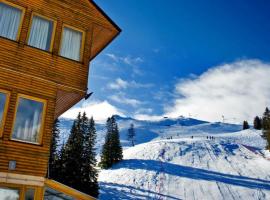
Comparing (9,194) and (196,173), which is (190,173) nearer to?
(196,173)

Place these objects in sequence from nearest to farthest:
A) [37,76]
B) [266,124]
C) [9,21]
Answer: [37,76]
[9,21]
[266,124]

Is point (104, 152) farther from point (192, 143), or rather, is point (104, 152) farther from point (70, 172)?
point (70, 172)

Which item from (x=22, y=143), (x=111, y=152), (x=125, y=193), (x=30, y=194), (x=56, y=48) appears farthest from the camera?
(x=111, y=152)

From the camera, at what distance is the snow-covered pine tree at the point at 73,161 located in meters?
48.4

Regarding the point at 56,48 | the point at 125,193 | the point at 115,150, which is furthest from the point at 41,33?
the point at 115,150

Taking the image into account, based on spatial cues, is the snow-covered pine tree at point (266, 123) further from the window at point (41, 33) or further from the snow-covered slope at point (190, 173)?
the window at point (41, 33)

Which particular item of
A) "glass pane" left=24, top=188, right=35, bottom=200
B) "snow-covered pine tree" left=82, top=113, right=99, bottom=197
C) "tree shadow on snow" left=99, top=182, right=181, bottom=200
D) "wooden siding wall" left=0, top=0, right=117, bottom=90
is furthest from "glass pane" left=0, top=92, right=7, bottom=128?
"snow-covered pine tree" left=82, top=113, right=99, bottom=197

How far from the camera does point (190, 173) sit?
61281mm

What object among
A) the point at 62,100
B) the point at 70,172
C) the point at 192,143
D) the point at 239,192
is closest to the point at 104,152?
the point at 192,143

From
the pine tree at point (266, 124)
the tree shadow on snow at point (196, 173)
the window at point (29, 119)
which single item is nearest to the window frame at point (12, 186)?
the window at point (29, 119)

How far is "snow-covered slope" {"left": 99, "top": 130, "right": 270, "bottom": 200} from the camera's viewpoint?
49250 millimetres

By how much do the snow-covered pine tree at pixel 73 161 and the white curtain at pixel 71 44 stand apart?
33515 mm

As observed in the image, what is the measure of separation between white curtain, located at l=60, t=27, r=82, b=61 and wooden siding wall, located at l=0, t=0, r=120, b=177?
0.27 meters

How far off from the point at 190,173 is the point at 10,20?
50172 millimetres
